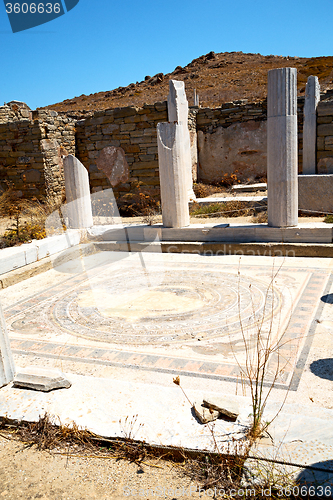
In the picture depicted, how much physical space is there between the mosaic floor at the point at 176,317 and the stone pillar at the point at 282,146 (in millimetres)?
1091

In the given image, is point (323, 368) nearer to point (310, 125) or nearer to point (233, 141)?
point (310, 125)

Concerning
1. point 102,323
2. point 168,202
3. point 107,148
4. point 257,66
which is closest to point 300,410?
point 102,323

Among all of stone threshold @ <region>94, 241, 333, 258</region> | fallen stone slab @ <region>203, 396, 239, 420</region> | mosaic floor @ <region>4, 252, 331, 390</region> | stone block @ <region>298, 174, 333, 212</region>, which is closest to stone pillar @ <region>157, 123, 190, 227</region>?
stone threshold @ <region>94, 241, 333, 258</region>

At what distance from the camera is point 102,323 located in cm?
472

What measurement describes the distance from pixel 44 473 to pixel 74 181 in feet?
22.6

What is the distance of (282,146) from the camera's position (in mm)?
6980

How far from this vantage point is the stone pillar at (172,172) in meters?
7.78

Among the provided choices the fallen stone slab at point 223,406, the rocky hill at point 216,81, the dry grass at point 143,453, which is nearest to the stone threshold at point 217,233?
the fallen stone slab at point 223,406

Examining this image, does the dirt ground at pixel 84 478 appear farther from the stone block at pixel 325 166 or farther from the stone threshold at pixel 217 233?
the stone block at pixel 325 166

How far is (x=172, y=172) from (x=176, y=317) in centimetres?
383

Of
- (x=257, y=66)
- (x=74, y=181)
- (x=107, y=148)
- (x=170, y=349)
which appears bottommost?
(x=170, y=349)

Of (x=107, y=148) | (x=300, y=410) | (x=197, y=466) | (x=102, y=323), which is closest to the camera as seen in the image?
(x=197, y=466)

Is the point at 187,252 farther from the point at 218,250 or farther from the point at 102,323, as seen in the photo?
the point at 102,323

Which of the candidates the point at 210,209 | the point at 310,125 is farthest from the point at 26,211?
the point at 310,125
